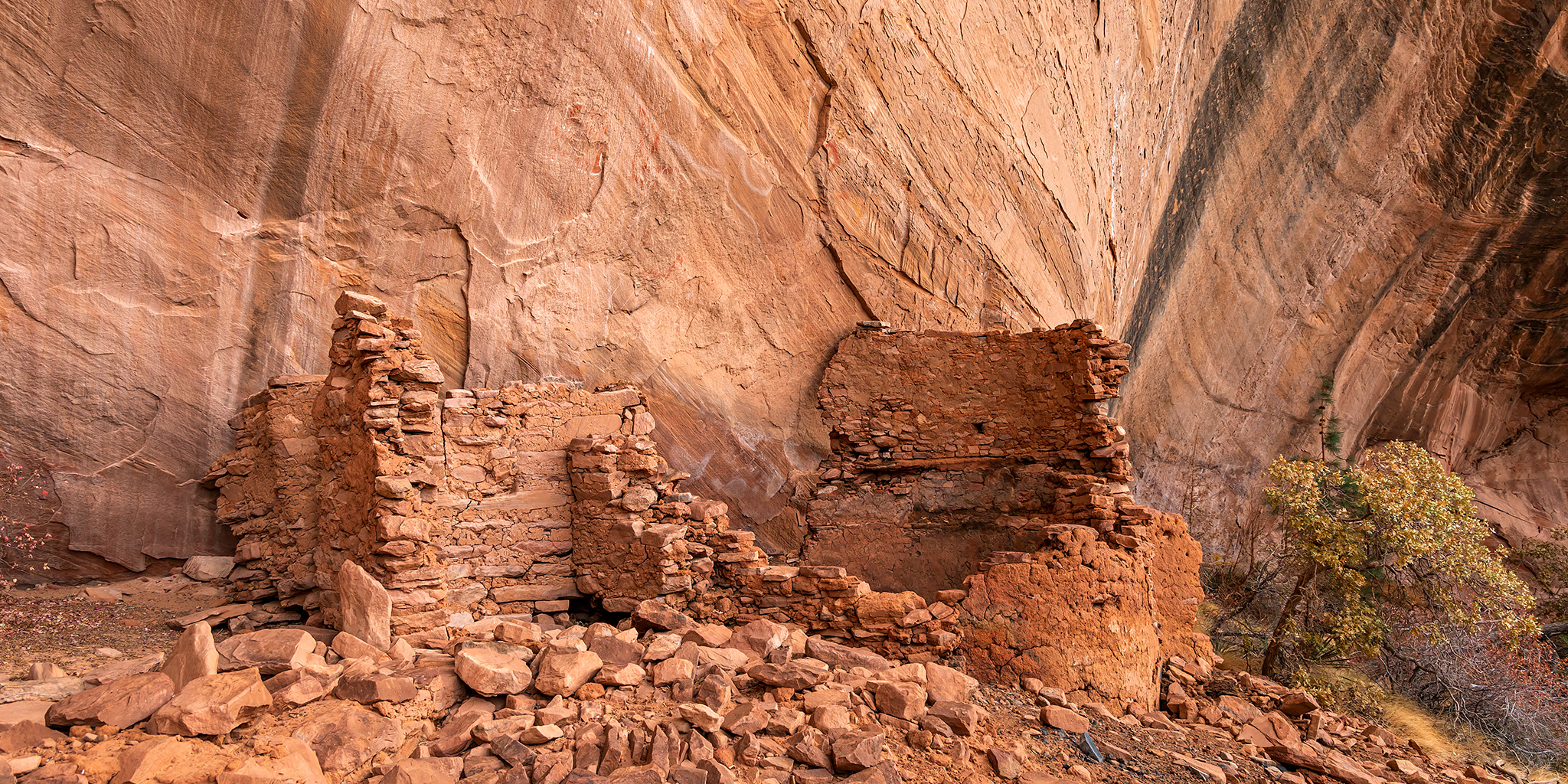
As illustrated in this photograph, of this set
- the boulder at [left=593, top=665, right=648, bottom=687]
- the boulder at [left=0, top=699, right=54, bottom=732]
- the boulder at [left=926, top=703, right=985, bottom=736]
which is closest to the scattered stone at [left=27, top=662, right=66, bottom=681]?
the boulder at [left=0, top=699, right=54, bottom=732]

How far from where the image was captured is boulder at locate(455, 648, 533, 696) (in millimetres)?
3705

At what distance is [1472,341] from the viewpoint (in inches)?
587

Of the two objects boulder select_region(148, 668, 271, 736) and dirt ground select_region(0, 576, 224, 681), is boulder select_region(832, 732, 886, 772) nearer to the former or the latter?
boulder select_region(148, 668, 271, 736)

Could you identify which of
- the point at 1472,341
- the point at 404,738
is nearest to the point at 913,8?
the point at 404,738

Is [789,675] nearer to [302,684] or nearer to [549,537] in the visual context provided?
[302,684]

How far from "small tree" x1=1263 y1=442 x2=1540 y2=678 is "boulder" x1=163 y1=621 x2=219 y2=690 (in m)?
9.74

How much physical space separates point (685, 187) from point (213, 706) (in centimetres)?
539

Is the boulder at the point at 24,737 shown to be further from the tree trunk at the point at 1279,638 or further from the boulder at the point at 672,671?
the tree trunk at the point at 1279,638

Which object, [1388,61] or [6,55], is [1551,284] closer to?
[1388,61]

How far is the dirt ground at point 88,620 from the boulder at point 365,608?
1214 millimetres

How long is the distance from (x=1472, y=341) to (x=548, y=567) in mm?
17384

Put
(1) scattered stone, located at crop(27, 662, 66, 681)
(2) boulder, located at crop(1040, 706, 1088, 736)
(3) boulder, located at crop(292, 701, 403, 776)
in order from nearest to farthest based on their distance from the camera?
(3) boulder, located at crop(292, 701, 403, 776)
(1) scattered stone, located at crop(27, 662, 66, 681)
(2) boulder, located at crop(1040, 706, 1088, 736)

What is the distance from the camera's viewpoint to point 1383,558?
30.5 ft

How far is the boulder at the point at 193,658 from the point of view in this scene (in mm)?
3285
